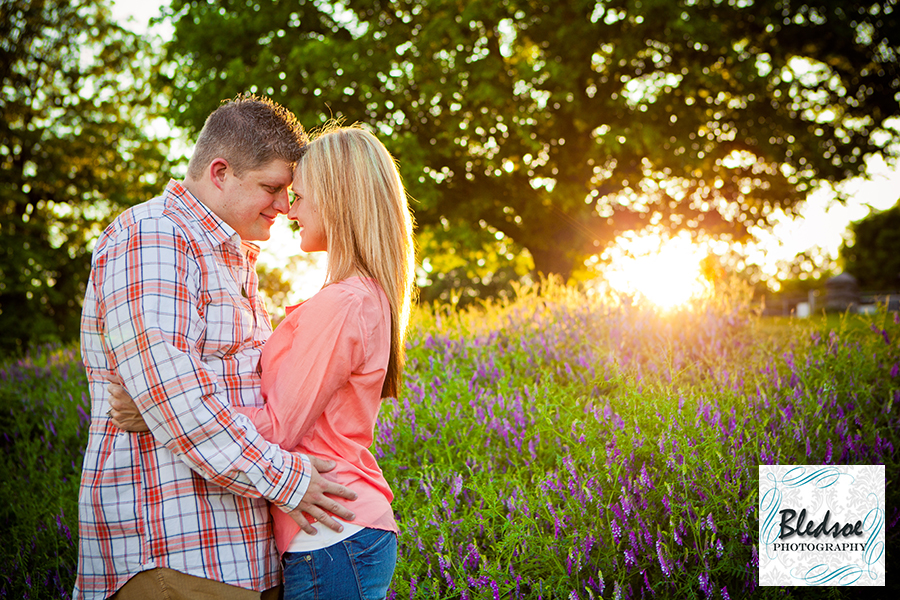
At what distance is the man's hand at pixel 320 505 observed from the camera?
6.28ft

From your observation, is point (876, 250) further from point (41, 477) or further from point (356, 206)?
point (356, 206)

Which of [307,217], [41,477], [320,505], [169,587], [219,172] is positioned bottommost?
[41,477]

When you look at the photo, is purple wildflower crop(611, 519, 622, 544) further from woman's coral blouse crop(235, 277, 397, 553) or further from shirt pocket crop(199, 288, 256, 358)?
shirt pocket crop(199, 288, 256, 358)

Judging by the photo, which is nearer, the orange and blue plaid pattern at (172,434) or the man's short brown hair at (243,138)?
the orange and blue plaid pattern at (172,434)

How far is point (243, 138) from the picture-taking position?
7.45ft

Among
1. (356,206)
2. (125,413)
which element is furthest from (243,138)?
(125,413)

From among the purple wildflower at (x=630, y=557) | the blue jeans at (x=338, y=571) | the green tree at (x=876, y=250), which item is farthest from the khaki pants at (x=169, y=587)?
the green tree at (x=876, y=250)

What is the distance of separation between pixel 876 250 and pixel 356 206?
63.9m

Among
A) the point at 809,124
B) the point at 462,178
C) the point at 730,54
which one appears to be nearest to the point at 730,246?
the point at 809,124

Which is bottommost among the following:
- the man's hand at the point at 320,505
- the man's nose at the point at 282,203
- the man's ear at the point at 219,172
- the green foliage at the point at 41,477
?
the green foliage at the point at 41,477

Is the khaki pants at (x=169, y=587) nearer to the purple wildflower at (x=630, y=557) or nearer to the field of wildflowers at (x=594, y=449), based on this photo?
the field of wildflowers at (x=594, y=449)

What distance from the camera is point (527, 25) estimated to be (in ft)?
47.4

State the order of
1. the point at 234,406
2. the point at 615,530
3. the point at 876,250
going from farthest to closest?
1. the point at 876,250
2. the point at 615,530
3. the point at 234,406

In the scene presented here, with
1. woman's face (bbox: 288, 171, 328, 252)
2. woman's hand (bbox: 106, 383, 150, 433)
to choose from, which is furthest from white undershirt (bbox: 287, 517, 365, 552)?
woman's face (bbox: 288, 171, 328, 252)
